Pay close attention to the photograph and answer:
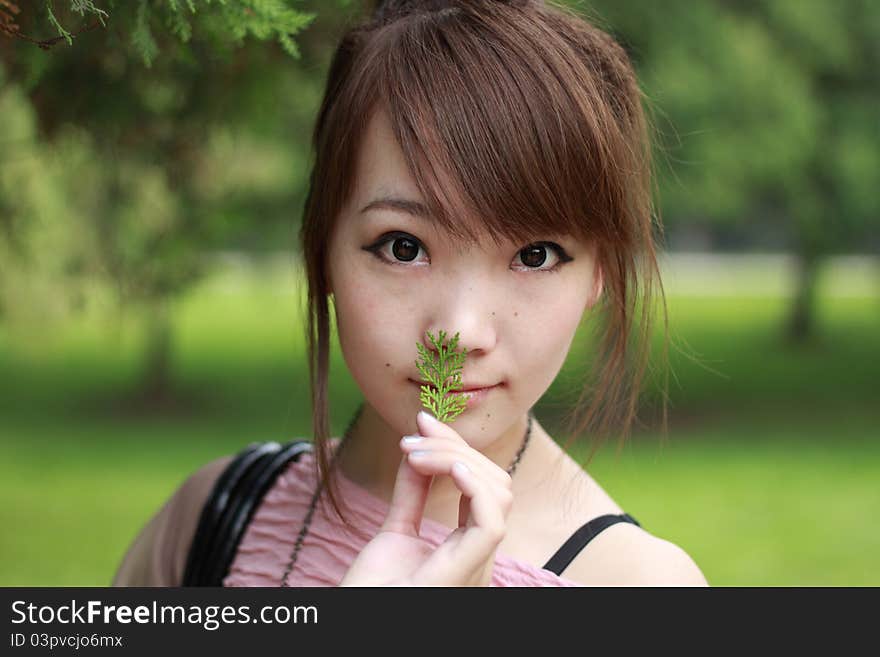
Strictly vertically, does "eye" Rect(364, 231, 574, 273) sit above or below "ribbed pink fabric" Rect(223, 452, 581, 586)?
above

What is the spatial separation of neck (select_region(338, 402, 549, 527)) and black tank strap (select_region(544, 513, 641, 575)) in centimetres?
15

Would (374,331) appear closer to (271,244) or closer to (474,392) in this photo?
(474,392)

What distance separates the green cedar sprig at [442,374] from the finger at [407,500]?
15 cm

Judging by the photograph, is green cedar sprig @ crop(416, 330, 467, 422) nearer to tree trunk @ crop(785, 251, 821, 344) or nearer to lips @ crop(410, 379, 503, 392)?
lips @ crop(410, 379, 503, 392)

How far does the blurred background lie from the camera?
2.38 meters

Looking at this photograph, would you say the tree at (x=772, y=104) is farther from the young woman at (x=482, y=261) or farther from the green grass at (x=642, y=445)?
the young woman at (x=482, y=261)

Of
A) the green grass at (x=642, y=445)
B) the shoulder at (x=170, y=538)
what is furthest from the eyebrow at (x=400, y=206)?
the shoulder at (x=170, y=538)

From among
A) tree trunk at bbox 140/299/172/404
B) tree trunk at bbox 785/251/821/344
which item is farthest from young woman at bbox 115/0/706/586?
tree trunk at bbox 785/251/821/344

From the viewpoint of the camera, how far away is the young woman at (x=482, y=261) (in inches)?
56.3

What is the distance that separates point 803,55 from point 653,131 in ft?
27.3

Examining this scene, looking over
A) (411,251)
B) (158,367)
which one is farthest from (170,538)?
(158,367)
